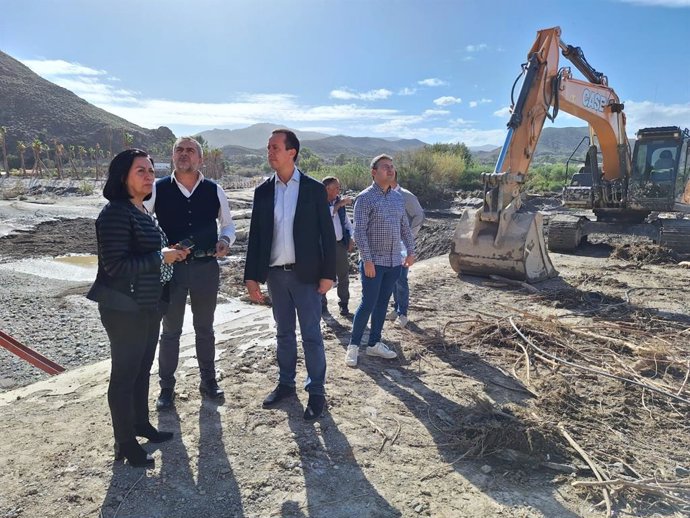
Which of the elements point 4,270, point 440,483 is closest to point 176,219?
point 440,483

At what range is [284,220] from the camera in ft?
11.2

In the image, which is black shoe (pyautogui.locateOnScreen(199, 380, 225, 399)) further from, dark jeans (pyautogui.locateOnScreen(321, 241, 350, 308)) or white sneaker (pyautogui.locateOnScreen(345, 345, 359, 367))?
dark jeans (pyautogui.locateOnScreen(321, 241, 350, 308))

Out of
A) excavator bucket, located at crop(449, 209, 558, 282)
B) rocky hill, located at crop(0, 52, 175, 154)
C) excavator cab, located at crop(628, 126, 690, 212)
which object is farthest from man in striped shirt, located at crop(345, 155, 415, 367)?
rocky hill, located at crop(0, 52, 175, 154)

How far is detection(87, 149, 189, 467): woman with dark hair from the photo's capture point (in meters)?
2.65

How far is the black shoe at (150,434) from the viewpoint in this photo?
3.09 meters

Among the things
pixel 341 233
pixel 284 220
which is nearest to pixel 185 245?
pixel 284 220

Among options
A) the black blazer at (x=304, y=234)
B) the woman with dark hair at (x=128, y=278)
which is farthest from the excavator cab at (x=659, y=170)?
the woman with dark hair at (x=128, y=278)

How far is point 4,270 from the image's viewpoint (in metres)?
10.0

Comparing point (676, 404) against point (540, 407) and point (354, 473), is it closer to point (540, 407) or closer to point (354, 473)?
point (540, 407)

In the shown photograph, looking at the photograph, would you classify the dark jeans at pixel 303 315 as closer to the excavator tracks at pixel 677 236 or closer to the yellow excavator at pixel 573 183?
the yellow excavator at pixel 573 183

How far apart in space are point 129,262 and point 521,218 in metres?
6.61

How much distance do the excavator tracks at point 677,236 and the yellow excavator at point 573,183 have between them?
16mm

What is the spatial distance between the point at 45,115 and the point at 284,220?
7596 cm

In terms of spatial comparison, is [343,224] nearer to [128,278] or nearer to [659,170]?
[128,278]
